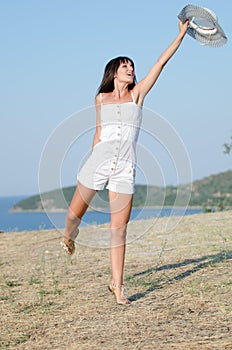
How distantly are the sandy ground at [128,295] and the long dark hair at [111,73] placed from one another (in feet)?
6.10

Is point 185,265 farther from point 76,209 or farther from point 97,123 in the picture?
point 97,123

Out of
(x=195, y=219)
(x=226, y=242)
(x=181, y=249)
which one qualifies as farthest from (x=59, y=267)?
(x=195, y=219)

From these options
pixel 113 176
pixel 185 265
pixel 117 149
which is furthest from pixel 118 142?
pixel 185 265

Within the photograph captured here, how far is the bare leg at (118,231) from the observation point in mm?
5383

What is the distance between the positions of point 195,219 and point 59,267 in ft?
14.8

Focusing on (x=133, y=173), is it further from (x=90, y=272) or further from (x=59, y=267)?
(x=59, y=267)

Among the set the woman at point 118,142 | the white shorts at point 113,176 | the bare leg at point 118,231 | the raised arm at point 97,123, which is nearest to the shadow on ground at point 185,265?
the bare leg at point 118,231

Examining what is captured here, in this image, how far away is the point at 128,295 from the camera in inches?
235

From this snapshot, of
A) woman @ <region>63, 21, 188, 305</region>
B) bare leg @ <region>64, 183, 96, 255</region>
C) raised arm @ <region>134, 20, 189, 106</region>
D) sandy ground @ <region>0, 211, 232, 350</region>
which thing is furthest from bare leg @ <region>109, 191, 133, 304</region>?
raised arm @ <region>134, 20, 189, 106</region>

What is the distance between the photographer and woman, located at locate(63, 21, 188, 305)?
5391mm

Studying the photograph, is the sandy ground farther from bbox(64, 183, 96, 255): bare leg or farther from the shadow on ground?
bbox(64, 183, 96, 255): bare leg

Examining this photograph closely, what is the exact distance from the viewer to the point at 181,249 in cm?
860

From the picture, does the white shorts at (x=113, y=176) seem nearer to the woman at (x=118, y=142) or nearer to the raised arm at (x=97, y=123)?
the woman at (x=118, y=142)

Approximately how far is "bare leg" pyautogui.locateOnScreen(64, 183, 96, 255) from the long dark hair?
0.87 metres
